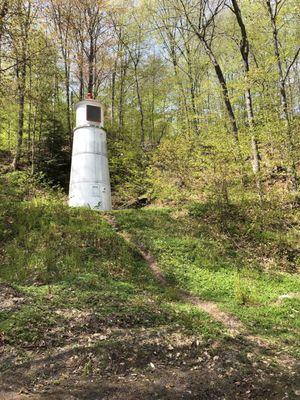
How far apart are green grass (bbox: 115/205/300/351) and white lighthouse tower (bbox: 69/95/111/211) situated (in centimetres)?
177

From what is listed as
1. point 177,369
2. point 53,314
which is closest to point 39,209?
point 53,314

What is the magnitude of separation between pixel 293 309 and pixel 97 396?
4.75 metres

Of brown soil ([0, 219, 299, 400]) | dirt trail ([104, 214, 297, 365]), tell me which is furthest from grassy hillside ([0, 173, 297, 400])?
dirt trail ([104, 214, 297, 365])

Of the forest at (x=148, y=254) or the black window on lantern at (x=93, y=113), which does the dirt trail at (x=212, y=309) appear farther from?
the black window on lantern at (x=93, y=113)

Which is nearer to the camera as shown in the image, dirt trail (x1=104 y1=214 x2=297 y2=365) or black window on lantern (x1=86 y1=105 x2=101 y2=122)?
dirt trail (x1=104 y1=214 x2=297 y2=365)

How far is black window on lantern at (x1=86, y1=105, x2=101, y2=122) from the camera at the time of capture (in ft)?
49.0

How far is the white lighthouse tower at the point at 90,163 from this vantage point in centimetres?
1407

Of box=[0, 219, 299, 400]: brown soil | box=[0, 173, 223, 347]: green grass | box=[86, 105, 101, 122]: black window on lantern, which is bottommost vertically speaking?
box=[0, 219, 299, 400]: brown soil

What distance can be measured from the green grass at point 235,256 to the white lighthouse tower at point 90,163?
1.77m

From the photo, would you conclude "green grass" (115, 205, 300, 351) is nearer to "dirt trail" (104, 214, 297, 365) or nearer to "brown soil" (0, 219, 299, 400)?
"dirt trail" (104, 214, 297, 365)

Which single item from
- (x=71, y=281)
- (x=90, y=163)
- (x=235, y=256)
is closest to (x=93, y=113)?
(x=90, y=163)

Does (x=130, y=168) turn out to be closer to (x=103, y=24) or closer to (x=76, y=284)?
(x=103, y=24)

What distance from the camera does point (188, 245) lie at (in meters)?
10.7

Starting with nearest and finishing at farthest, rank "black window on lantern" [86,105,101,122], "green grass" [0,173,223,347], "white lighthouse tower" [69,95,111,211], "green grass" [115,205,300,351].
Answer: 1. "green grass" [0,173,223,347]
2. "green grass" [115,205,300,351]
3. "white lighthouse tower" [69,95,111,211]
4. "black window on lantern" [86,105,101,122]
